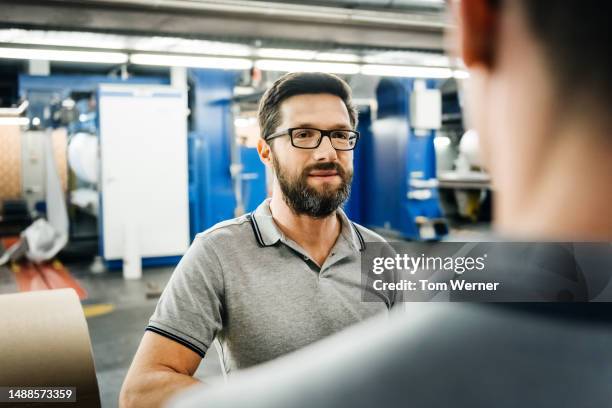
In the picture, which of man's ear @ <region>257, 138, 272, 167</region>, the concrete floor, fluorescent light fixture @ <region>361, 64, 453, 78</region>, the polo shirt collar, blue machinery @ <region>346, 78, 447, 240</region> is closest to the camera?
Result: the polo shirt collar

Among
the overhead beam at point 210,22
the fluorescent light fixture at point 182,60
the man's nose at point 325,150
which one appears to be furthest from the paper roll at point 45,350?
the fluorescent light fixture at point 182,60

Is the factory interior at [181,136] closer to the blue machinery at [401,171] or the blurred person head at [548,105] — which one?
the blue machinery at [401,171]

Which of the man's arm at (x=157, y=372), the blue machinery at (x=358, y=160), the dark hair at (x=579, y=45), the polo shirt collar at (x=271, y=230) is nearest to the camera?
the dark hair at (x=579, y=45)

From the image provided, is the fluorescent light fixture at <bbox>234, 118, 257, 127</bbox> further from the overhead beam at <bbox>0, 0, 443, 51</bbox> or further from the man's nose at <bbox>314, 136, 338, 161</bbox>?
the man's nose at <bbox>314, 136, 338, 161</bbox>

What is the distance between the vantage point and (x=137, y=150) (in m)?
5.86

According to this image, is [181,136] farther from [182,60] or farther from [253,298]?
[253,298]

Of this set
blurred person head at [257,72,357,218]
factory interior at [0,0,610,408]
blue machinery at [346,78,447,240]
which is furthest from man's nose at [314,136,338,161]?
blue machinery at [346,78,447,240]

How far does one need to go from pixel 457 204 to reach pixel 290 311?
6837mm

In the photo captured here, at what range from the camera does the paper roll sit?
1.18 metres

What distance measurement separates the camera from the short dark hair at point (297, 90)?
1.36 m

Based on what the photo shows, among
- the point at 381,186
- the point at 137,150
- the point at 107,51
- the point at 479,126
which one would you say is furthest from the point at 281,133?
the point at 381,186

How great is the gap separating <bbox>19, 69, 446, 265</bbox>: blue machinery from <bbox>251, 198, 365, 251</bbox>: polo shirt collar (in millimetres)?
4865

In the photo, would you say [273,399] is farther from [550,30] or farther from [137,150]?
[137,150]

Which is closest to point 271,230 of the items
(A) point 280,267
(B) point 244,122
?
(A) point 280,267
